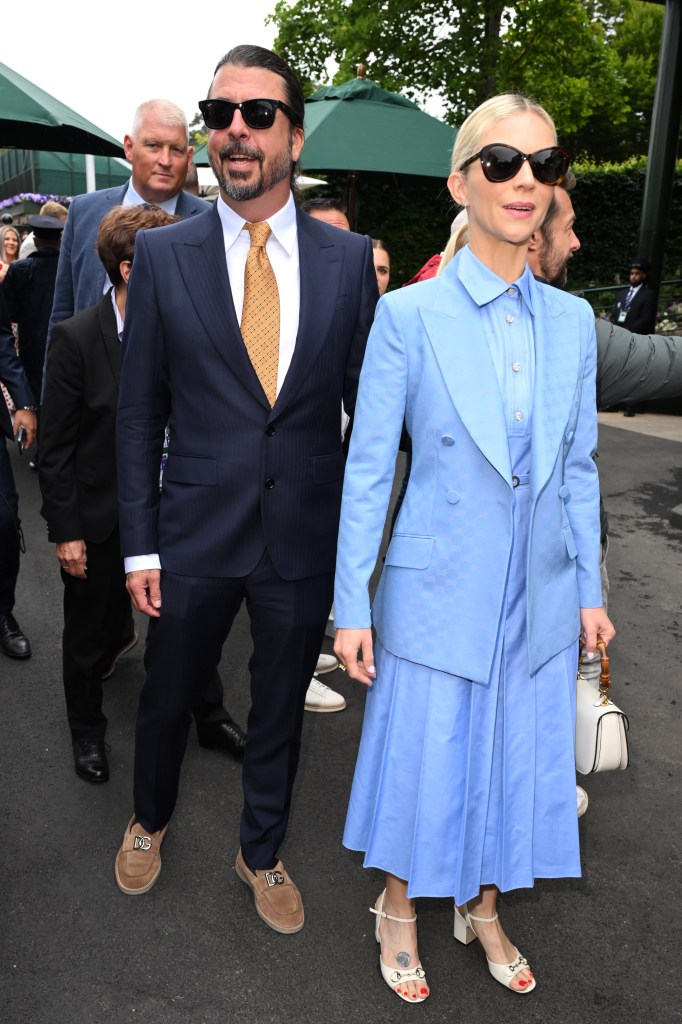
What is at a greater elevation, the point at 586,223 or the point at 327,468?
the point at 327,468

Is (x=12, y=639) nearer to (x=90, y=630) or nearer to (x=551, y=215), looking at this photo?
(x=90, y=630)

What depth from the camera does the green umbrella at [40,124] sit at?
20.8 feet

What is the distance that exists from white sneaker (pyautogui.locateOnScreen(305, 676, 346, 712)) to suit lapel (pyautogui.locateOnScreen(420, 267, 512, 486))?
2.38 m

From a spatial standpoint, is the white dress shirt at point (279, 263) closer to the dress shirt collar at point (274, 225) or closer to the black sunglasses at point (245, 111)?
the dress shirt collar at point (274, 225)

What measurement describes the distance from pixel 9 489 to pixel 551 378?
314 centimetres

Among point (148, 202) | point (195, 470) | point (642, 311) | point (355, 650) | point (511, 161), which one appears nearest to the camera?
point (511, 161)

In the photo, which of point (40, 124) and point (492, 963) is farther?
point (40, 124)

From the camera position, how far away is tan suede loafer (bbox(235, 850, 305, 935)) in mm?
2822

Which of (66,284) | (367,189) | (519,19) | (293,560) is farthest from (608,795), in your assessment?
(519,19)

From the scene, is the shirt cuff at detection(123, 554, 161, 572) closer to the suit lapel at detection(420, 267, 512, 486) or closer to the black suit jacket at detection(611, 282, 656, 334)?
the suit lapel at detection(420, 267, 512, 486)

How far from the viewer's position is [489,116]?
2203 mm

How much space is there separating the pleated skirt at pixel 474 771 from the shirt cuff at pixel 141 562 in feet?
2.26

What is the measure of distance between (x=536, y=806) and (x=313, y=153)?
6.83m

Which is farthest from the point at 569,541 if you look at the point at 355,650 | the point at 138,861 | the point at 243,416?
the point at 138,861
